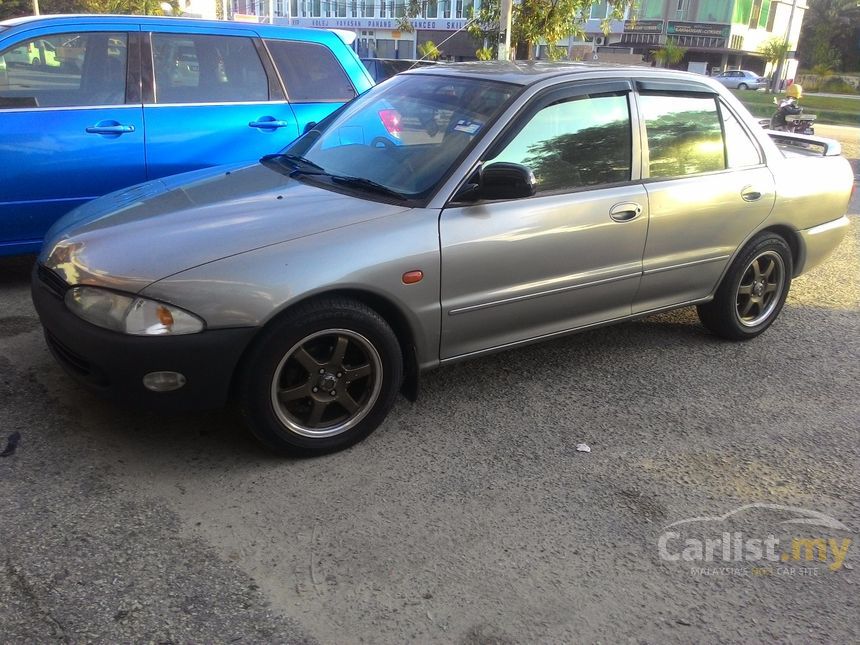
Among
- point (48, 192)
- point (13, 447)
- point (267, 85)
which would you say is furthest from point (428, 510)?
point (267, 85)

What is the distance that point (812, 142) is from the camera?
545cm

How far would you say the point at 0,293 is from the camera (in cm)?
504

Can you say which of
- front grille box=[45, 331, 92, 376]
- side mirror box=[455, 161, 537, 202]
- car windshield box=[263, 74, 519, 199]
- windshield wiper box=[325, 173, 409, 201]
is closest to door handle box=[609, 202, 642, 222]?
side mirror box=[455, 161, 537, 202]

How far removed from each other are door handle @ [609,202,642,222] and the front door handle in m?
3.33

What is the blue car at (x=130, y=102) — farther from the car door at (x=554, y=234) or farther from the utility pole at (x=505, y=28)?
the utility pole at (x=505, y=28)

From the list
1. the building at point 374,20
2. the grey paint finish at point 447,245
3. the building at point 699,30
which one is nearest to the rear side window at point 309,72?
the grey paint finish at point 447,245

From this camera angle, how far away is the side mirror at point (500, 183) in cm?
334

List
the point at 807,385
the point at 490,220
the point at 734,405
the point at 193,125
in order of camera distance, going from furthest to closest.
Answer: the point at 193,125 < the point at 807,385 < the point at 734,405 < the point at 490,220

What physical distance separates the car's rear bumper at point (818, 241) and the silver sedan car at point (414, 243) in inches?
6.5

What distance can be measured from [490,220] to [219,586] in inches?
76.4

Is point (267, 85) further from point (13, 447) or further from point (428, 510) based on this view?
point (428, 510)

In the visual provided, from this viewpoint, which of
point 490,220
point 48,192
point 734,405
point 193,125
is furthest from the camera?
point 193,125

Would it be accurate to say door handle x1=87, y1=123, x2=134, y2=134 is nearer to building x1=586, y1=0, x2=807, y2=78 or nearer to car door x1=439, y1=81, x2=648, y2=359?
car door x1=439, y1=81, x2=648, y2=359

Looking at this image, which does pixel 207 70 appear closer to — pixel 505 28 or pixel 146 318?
pixel 146 318
